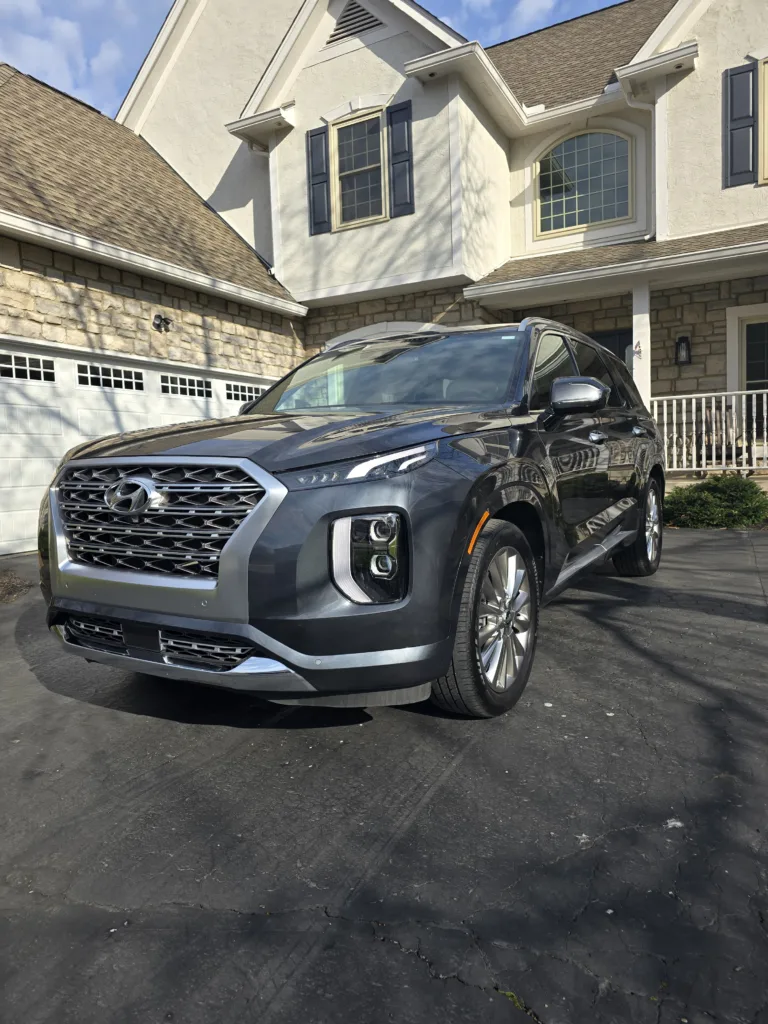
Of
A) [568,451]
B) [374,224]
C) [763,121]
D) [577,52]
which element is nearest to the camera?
[568,451]

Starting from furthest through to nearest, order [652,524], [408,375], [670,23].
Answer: [670,23] → [652,524] → [408,375]

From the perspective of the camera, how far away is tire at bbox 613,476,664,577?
5.48 meters

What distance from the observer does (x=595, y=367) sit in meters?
4.86

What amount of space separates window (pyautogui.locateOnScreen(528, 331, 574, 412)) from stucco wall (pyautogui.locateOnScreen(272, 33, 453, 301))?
7.85m

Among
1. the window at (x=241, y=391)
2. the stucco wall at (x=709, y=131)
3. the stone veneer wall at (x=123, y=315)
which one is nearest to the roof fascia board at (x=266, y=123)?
the stone veneer wall at (x=123, y=315)

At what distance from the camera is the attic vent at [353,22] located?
40.0 ft

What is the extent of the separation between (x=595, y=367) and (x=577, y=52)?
12.1 meters

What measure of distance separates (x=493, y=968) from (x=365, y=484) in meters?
1.43

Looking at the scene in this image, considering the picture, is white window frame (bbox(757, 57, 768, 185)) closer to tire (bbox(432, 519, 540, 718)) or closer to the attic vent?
the attic vent

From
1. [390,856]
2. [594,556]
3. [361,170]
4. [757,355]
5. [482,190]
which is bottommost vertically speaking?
[390,856]

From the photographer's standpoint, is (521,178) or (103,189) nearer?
(103,189)

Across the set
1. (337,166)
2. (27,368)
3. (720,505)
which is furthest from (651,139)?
(27,368)

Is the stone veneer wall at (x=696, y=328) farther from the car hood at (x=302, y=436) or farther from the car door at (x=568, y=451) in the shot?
the car hood at (x=302, y=436)

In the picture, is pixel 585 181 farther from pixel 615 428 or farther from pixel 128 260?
pixel 615 428
